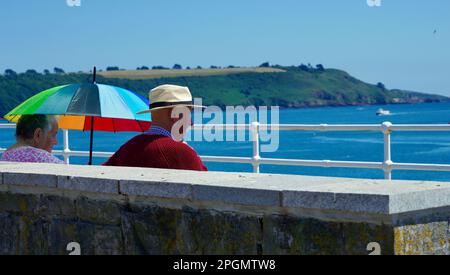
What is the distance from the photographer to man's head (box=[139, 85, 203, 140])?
6016 mm

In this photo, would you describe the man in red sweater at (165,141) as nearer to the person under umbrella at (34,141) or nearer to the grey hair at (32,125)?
the person under umbrella at (34,141)

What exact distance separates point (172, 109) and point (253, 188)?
229 cm

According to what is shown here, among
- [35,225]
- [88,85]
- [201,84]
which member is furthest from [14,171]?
[201,84]

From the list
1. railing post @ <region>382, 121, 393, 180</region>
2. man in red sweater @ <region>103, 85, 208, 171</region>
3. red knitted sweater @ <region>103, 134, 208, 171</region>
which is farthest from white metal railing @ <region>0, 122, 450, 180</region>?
red knitted sweater @ <region>103, 134, 208, 171</region>

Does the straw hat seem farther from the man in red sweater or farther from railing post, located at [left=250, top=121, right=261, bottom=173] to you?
railing post, located at [left=250, top=121, right=261, bottom=173]

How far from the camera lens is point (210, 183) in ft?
13.5

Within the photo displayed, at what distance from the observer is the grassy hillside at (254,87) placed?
10238 cm

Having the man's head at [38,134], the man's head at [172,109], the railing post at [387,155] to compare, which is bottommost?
the railing post at [387,155]

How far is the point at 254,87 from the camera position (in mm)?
138125

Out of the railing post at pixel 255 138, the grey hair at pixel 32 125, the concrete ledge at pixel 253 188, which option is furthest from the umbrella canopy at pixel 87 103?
the concrete ledge at pixel 253 188

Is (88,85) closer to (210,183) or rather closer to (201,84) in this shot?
(210,183)

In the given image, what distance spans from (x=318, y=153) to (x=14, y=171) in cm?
7220

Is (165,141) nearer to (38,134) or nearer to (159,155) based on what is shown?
(159,155)
